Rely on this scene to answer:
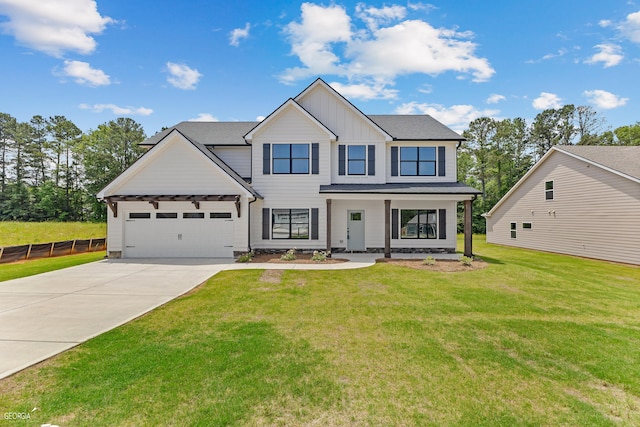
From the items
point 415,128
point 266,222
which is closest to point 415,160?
point 415,128

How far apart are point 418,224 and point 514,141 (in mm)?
32587

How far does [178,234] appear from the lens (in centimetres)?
1480

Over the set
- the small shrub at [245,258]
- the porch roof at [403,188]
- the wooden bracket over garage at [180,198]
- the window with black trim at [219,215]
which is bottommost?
the small shrub at [245,258]

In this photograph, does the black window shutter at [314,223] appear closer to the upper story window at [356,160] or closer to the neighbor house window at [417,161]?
the upper story window at [356,160]

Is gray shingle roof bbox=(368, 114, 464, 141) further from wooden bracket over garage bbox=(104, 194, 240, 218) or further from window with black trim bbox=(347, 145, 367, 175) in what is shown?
wooden bracket over garage bbox=(104, 194, 240, 218)

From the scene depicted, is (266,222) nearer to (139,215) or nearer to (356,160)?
(356,160)

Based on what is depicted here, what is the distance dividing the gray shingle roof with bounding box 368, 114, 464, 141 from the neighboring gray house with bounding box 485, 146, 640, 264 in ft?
24.2

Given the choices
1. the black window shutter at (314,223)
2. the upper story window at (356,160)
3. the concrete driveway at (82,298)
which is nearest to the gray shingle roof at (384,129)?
the upper story window at (356,160)

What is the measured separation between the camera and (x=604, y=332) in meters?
5.59

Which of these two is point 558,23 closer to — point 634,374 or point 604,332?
point 604,332

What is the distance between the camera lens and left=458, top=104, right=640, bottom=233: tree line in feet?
118

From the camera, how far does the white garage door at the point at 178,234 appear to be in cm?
1475

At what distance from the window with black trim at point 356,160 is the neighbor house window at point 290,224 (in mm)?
3634

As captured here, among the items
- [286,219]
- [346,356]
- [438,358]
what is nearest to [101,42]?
[286,219]
